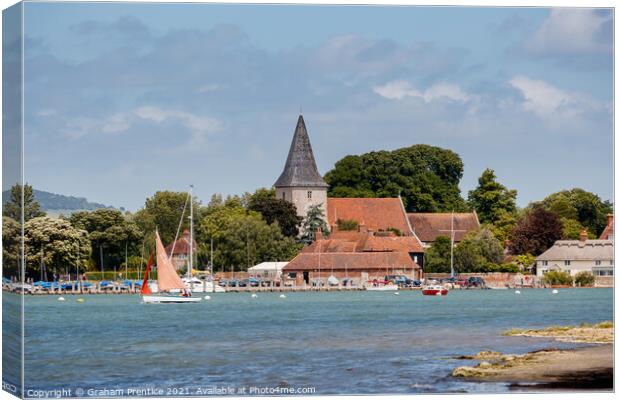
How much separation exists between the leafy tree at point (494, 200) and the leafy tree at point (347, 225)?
22.2 ft

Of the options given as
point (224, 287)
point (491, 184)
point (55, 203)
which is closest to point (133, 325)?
point (55, 203)

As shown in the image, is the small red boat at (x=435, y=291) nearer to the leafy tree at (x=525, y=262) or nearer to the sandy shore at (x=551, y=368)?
the leafy tree at (x=525, y=262)

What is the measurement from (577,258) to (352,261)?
Answer: 10.9m

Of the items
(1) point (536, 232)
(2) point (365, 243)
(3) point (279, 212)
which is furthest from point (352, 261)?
(1) point (536, 232)

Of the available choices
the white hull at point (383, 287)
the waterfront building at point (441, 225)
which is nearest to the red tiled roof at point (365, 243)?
the waterfront building at point (441, 225)

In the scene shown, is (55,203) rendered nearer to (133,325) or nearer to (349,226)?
(133,325)

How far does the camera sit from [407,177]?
79.1 m

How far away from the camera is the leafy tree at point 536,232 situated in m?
70.9

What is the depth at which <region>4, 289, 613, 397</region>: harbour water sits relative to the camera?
60.7 feet

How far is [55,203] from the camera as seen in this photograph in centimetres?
2492

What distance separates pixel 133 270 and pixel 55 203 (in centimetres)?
4256

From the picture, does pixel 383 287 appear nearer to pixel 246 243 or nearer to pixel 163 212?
pixel 246 243

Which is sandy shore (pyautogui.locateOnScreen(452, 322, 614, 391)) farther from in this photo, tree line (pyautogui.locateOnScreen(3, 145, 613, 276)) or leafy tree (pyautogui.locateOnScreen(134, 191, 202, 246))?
leafy tree (pyautogui.locateOnScreen(134, 191, 202, 246))

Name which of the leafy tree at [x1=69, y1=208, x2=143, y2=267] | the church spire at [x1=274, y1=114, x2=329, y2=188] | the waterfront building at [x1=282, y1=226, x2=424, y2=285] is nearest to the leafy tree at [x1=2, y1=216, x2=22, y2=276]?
the leafy tree at [x1=69, y1=208, x2=143, y2=267]
